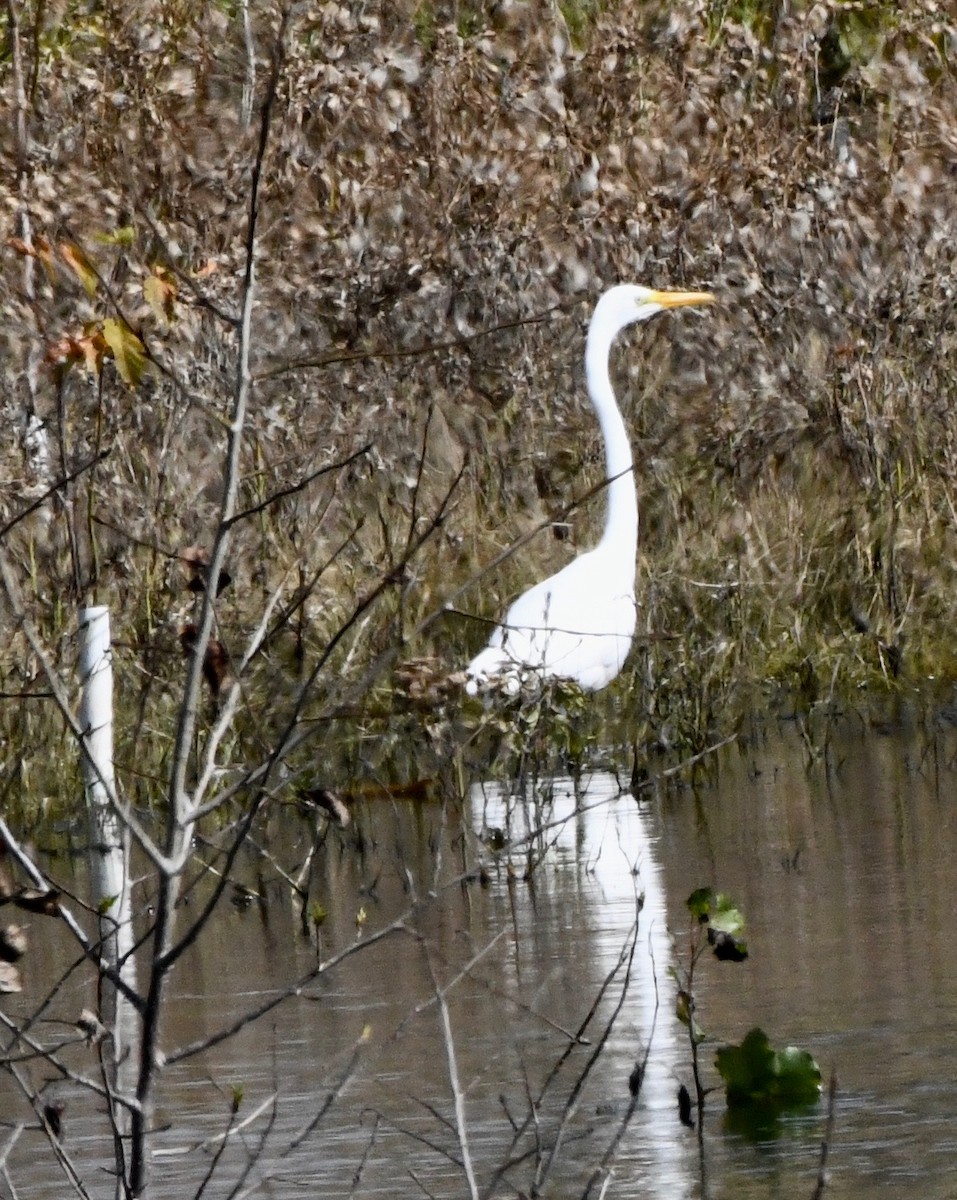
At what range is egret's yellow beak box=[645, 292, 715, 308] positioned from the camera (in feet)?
30.5

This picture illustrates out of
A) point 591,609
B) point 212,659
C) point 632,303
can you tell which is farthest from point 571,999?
point 632,303

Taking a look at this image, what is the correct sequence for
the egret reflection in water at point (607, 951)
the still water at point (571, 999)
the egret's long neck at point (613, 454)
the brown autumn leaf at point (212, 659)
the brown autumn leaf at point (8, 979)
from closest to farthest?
1. the brown autumn leaf at point (8, 979)
2. the brown autumn leaf at point (212, 659)
3. the still water at point (571, 999)
4. the egret reflection in water at point (607, 951)
5. the egret's long neck at point (613, 454)

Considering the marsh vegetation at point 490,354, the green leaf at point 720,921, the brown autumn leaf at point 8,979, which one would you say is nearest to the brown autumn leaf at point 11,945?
the brown autumn leaf at point 8,979

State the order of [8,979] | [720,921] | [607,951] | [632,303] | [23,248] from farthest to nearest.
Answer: [632,303], [23,248], [607,951], [720,921], [8,979]

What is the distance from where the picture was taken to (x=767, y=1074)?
153 inches

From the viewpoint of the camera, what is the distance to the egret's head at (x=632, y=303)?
9.20 meters

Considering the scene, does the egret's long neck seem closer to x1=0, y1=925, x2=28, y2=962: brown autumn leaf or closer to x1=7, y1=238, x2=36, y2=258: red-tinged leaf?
x1=7, y1=238, x2=36, y2=258: red-tinged leaf

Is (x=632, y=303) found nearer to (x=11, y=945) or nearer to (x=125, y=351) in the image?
(x=125, y=351)

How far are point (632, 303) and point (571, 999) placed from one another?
4.82m

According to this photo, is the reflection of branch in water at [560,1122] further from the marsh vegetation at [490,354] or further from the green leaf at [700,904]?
the marsh vegetation at [490,354]

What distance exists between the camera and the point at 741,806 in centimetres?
725

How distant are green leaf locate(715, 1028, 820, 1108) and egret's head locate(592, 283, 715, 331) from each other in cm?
554

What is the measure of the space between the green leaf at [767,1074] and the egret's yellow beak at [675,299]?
566cm

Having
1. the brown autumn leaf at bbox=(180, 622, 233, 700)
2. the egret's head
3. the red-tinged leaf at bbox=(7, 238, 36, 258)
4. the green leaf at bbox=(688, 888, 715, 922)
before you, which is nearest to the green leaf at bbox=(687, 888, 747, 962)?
the green leaf at bbox=(688, 888, 715, 922)
